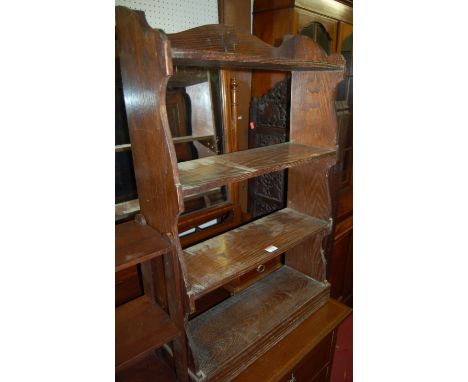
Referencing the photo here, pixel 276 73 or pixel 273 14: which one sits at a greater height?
pixel 273 14

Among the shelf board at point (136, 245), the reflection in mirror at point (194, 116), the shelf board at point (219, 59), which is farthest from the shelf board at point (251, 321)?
the shelf board at point (219, 59)

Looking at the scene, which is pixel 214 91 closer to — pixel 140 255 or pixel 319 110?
pixel 319 110

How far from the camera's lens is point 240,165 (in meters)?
1.15

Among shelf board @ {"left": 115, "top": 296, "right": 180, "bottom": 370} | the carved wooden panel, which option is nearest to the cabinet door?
shelf board @ {"left": 115, "top": 296, "right": 180, "bottom": 370}

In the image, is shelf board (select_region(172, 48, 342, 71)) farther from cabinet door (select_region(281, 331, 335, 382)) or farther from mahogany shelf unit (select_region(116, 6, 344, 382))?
cabinet door (select_region(281, 331, 335, 382))

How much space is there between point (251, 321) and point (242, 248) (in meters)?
0.36

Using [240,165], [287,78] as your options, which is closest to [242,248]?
[240,165]

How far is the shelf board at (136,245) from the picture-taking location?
2.90ft

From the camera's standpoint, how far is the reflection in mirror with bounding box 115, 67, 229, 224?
134 cm

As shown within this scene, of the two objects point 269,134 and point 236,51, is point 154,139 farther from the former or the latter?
point 269,134
